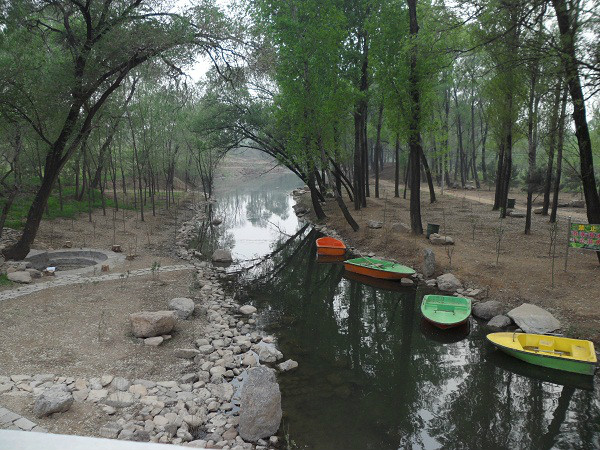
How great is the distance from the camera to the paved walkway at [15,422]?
15.0ft

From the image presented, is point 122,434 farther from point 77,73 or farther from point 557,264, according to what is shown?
point 557,264

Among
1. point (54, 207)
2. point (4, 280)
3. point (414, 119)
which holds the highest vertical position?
point (414, 119)

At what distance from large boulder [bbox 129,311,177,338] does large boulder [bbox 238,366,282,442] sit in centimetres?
297

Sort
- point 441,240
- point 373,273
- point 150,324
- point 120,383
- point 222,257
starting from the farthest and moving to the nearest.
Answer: point 222,257 → point 441,240 → point 373,273 → point 150,324 → point 120,383

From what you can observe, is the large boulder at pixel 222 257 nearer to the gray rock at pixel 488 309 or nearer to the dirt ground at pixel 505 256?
the dirt ground at pixel 505 256

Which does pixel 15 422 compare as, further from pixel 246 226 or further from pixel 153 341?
pixel 246 226

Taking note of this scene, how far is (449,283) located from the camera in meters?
11.3

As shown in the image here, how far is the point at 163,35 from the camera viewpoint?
33.9 feet

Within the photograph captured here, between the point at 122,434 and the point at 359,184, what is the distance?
744 inches

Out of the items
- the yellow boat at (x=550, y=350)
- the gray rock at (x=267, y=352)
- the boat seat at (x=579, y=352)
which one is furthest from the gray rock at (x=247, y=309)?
the boat seat at (x=579, y=352)

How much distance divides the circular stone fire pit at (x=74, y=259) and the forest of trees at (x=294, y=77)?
2.77ft

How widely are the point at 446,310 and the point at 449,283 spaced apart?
1.84 m

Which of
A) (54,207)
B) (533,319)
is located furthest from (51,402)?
(54,207)

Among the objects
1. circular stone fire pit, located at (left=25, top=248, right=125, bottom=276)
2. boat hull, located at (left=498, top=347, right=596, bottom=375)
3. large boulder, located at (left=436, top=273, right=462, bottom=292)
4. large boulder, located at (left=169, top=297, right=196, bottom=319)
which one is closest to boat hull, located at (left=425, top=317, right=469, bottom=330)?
boat hull, located at (left=498, top=347, right=596, bottom=375)
